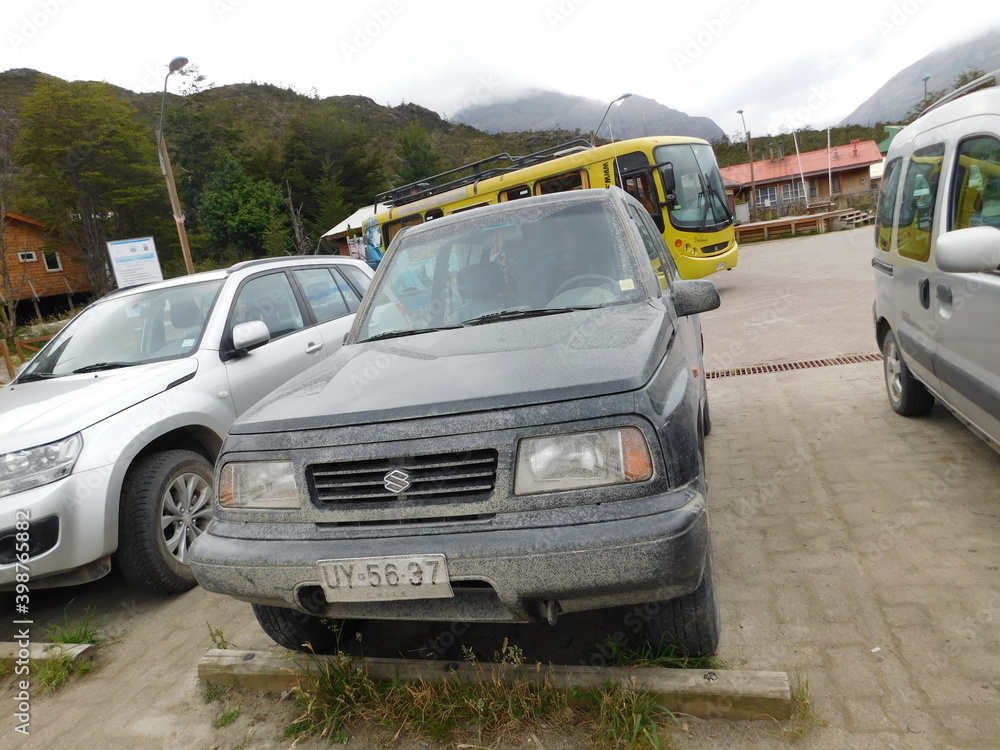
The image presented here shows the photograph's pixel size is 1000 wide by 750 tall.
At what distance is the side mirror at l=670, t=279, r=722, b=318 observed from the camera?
3092 mm

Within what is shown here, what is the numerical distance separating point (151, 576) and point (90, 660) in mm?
479

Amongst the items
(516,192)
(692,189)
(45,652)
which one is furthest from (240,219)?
(45,652)

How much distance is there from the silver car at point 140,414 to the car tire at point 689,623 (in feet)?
7.19

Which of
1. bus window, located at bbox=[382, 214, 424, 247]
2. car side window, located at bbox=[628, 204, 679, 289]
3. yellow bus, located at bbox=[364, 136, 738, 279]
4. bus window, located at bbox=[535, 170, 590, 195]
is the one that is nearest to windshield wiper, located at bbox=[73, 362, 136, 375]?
car side window, located at bbox=[628, 204, 679, 289]

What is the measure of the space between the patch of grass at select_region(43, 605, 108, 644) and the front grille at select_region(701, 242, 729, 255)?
38.4ft

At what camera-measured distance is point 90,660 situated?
10.5 feet

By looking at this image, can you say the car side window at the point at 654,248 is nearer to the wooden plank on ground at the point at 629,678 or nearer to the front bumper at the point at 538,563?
the front bumper at the point at 538,563

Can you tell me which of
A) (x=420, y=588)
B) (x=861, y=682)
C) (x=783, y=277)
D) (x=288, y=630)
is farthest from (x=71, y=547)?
(x=783, y=277)

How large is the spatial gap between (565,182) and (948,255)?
1084cm

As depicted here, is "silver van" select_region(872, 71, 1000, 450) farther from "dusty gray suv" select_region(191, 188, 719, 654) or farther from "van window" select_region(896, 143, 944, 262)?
"dusty gray suv" select_region(191, 188, 719, 654)

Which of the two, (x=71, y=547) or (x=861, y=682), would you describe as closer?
(x=861, y=682)

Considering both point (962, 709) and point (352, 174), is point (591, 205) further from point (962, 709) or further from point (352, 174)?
point (352, 174)

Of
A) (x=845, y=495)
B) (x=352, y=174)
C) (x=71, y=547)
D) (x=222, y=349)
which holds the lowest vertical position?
(x=845, y=495)

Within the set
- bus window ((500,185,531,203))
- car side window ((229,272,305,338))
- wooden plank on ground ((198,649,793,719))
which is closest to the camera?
wooden plank on ground ((198,649,793,719))
